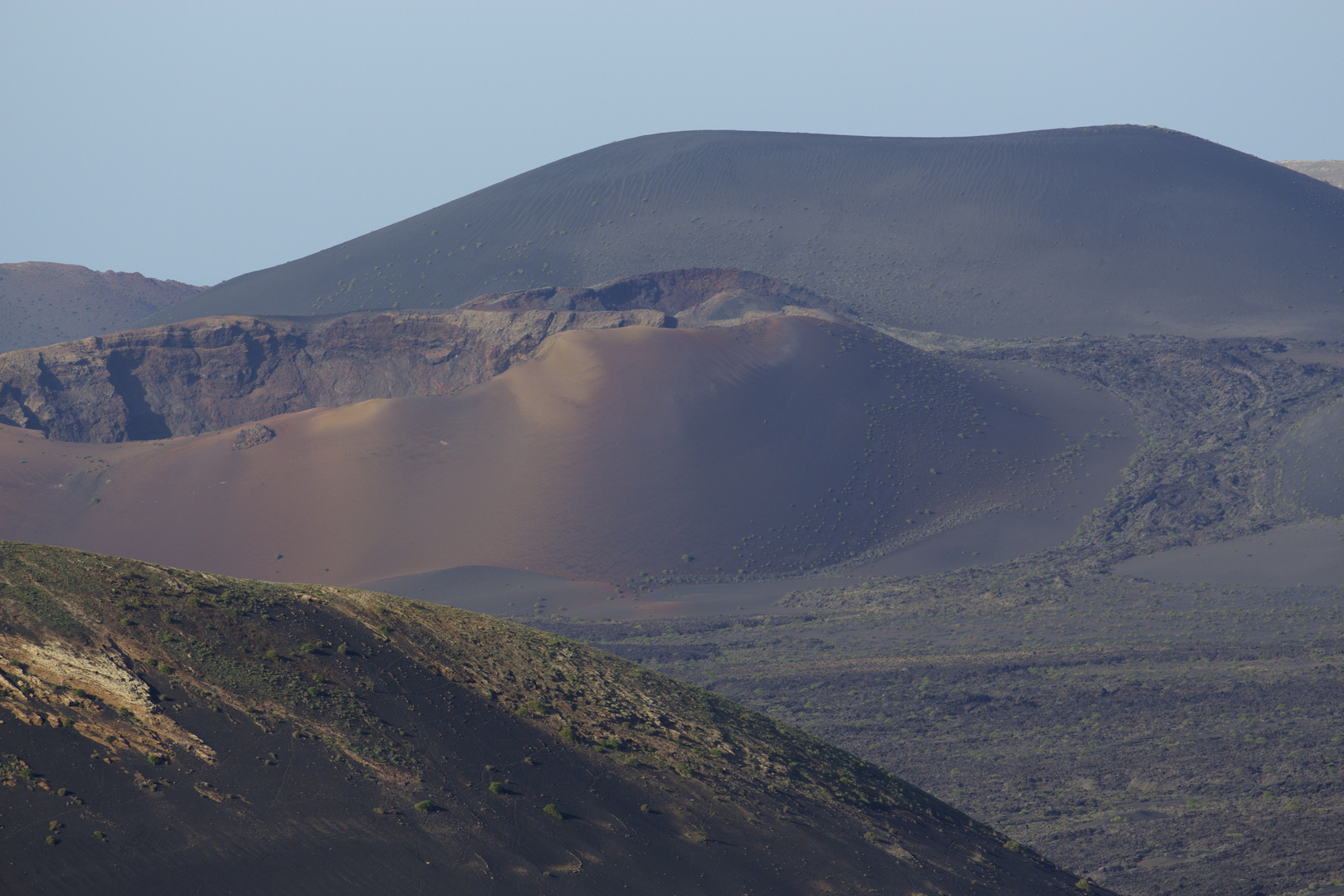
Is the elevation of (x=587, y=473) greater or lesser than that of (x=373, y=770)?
greater

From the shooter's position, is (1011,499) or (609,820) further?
(1011,499)

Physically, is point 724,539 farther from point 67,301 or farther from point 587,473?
point 67,301

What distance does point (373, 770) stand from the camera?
13.2 meters

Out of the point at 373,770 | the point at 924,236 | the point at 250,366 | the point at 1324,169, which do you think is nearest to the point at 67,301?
the point at 250,366

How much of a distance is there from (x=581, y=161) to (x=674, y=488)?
174 feet

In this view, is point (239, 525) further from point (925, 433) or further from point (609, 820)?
point (609, 820)

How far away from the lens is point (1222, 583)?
38.6 m

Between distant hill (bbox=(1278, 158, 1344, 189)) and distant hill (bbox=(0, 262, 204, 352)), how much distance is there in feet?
443

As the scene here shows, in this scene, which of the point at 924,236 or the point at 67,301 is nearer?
the point at 924,236

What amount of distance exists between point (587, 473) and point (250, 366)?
67.2 ft

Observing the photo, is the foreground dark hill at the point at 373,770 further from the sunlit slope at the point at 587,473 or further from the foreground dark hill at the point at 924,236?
the foreground dark hill at the point at 924,236

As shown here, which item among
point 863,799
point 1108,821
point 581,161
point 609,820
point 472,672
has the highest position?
point 581,161

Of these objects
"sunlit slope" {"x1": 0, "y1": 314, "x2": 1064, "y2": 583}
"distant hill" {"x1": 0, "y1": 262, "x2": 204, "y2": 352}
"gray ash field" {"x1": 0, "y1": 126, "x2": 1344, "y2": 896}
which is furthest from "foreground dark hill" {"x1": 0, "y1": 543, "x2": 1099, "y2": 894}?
"distant hill" {"x1": 0, "y1": 262, "x2": 204, "y2": 352}

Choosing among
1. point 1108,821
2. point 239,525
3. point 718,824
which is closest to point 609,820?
point 718,824
